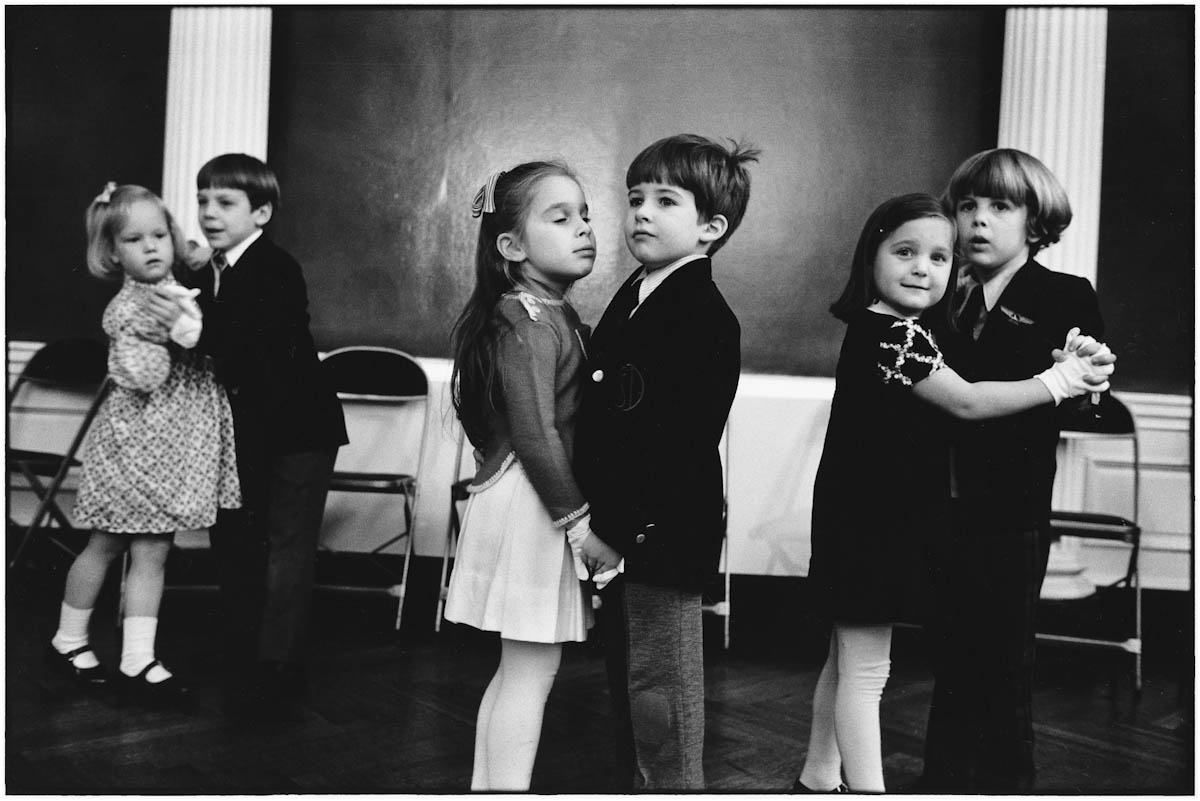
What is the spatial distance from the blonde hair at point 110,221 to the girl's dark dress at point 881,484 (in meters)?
1.69

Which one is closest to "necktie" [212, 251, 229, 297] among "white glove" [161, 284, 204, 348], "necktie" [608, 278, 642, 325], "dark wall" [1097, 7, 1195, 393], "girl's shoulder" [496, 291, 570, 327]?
"white glove" [161, 284, 204, 348]

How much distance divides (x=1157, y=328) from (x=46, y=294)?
13.6ft

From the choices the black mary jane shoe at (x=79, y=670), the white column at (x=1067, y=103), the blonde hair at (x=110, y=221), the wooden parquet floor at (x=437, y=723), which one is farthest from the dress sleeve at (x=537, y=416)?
the white column at (x=1067, y=103)

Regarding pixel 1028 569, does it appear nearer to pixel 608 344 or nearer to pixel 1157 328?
pixel 608 344

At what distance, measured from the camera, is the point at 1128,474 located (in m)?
3.62

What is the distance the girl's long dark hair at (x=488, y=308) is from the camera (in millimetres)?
1623

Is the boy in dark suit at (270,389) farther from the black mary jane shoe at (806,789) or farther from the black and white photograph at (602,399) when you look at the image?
the black mary jane shoe at (806,789)

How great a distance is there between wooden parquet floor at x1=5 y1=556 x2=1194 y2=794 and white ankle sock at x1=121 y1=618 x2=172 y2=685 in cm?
9

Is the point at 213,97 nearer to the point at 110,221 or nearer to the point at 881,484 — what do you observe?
the point at 110,221

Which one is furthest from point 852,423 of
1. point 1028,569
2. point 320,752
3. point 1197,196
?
point 320,752

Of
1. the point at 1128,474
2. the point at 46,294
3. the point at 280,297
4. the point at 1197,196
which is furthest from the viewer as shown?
the point at 46,294

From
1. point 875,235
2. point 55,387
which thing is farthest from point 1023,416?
point 55,387

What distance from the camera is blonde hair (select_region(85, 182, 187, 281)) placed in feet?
7.86

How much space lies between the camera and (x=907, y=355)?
65.0 inches
